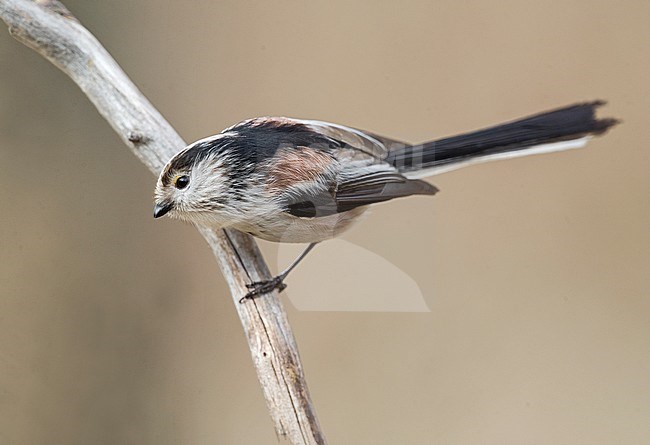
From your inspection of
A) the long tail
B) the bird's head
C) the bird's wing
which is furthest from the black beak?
the long tail

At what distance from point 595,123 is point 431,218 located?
11.9 inches

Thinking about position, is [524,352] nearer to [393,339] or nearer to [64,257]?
[393,339]

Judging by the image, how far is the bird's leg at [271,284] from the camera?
922 mm

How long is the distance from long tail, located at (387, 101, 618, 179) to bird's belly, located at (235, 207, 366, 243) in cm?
9

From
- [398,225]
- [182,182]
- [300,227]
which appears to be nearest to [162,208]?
[182,182]

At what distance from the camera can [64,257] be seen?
1382mm

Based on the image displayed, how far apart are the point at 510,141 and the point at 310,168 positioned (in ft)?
0.80

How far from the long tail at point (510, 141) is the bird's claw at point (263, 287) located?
9.1 inches

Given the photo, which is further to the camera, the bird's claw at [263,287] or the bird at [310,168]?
the bird's claw at [263,287]

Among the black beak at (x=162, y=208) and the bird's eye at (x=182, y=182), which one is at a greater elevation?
the bird's eye at (x=182, y=182)

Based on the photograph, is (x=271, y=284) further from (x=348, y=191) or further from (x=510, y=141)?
(x=510, y=141)

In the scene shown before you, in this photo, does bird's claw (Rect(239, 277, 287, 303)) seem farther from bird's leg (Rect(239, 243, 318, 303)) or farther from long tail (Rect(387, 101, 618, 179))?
long tail (Rect(387, 101, 618, 179))

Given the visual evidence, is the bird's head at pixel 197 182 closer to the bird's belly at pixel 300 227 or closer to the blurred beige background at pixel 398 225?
the bird's belly at pixel 300 227

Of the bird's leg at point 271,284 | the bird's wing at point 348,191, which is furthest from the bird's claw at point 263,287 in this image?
the bird's wing at point 348,191
